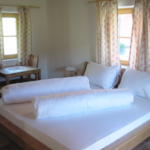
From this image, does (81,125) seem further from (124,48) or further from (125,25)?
(125,25)

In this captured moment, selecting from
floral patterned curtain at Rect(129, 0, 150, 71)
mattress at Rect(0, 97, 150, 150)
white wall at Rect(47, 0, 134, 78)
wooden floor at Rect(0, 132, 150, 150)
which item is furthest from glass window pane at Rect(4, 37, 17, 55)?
floral patterned curtain at Rect(129, 0, 150, 71)

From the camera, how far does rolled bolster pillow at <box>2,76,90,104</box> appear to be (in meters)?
2.72

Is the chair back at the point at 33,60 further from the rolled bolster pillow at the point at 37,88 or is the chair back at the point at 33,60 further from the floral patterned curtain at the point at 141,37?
the floral patterned curtain at the point at 141,37

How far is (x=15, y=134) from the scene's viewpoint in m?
2.26

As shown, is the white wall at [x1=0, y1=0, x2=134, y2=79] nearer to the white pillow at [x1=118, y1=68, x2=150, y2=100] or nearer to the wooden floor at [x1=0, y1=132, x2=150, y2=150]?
the white pillow at [x1=118, y1=68, x2=150, y2=100]

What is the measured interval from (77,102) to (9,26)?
313cm

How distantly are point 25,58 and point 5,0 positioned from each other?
1301 millimetres

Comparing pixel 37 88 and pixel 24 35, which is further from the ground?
pixel 24 35

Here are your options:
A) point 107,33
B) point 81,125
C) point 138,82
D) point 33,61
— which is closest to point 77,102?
point 81,125

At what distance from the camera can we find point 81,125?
2.22 meters

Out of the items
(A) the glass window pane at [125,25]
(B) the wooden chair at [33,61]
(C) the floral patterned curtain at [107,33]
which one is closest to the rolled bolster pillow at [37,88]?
(C) the floral patterned curtain at [107,33]

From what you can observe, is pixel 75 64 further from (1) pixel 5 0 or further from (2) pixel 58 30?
(1) pixel 5 0

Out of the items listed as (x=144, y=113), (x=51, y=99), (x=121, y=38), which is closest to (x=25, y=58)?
(x=121, y=38)

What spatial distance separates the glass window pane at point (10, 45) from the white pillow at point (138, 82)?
279 centimetres
